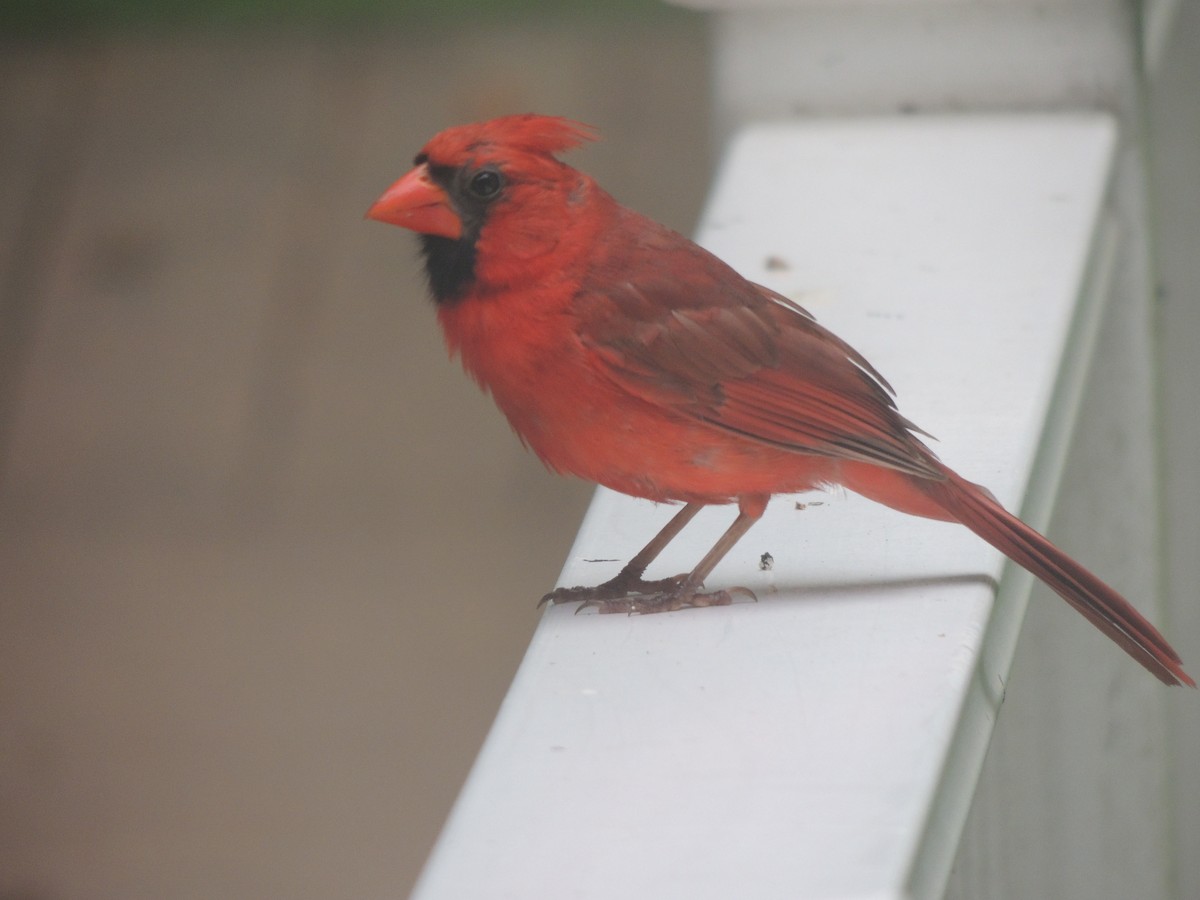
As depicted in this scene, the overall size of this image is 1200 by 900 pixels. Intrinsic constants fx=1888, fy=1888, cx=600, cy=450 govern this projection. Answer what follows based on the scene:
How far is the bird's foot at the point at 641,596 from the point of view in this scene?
62.3 inches

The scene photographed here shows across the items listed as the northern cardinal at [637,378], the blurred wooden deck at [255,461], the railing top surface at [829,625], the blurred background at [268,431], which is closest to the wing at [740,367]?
the northern cardinal at [637,378]

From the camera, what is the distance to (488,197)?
1.66 metres

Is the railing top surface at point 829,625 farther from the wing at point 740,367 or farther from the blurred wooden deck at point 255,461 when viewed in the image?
the blurred wooden deck at point 255,461

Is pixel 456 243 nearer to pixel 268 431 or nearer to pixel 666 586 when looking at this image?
pixel 666 586

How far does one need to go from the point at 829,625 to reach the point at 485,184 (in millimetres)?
500

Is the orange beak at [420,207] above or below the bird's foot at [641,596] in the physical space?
above

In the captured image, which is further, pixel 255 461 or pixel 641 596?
pixel 255 461

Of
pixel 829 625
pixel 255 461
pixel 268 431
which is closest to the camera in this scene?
pixel 829 625

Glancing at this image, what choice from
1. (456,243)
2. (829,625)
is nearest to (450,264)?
(456,243)

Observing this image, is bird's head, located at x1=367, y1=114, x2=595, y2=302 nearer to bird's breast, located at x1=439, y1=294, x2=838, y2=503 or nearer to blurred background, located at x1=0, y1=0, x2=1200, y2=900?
bird's breast, located at x1=439, y1=294, x2=838, y2=503

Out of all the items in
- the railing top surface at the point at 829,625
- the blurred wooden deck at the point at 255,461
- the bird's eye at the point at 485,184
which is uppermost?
the bird's eye at the point at 485,184

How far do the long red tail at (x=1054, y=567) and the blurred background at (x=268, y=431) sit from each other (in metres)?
0.68

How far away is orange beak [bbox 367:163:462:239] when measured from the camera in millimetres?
1613

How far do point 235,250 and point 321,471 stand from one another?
990 mm
